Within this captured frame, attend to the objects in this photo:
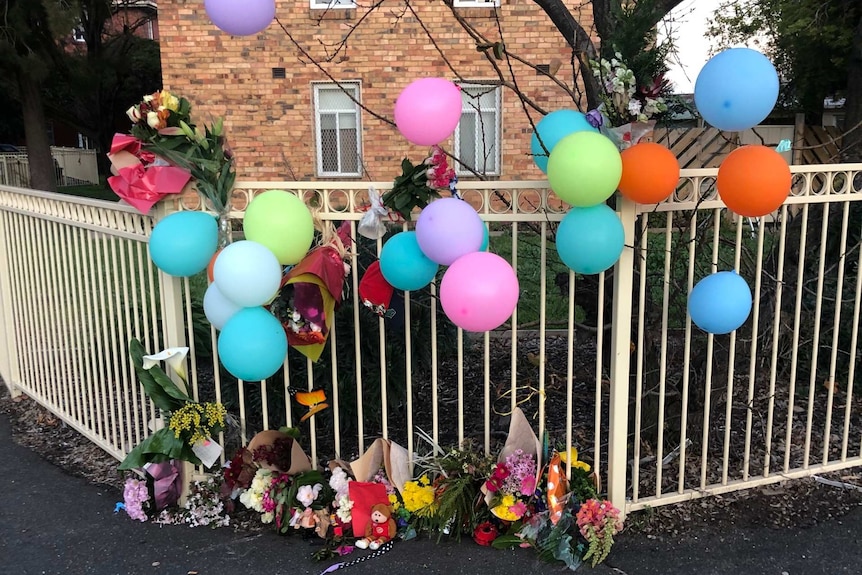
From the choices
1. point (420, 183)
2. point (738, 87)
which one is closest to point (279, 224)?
point (420, 183)

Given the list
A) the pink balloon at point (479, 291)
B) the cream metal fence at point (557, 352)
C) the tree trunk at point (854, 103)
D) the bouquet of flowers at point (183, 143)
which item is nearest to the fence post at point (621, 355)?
the cream metal fence at point (557, 352)

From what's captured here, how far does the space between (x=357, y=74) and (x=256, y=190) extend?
8.36 meters

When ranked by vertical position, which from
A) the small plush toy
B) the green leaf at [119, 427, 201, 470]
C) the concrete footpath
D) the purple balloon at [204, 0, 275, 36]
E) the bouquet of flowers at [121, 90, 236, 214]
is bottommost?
the concrete footpath

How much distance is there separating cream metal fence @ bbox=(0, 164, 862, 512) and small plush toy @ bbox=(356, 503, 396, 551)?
0.33 metres

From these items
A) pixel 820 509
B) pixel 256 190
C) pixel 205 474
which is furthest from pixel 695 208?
pixel 205 474

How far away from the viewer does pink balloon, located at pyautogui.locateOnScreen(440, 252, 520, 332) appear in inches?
94.0

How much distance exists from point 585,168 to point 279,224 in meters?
1.22

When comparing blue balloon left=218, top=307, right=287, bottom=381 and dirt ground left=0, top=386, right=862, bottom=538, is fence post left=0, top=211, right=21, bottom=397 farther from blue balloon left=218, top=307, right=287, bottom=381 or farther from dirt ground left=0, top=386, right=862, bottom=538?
blue balloon left=218, top=307, right=287, bottom=381

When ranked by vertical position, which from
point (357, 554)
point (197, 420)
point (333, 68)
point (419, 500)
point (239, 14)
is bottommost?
point (357, 554)

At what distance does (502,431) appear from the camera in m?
3.95

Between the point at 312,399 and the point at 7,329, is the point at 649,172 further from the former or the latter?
the point at 7,329

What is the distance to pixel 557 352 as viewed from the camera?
17.3 ft

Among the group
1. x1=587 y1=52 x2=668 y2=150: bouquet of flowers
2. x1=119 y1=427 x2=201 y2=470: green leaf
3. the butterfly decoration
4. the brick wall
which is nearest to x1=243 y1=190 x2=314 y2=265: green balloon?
the butterfly decoration

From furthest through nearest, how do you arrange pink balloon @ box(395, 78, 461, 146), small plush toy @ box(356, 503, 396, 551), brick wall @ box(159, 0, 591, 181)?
brick wall @ box(159, 0, 591, 181) < small plush toy @ box(356, 503, 396, 551) < pink balloon @ box(395, 78, 461, 146)
